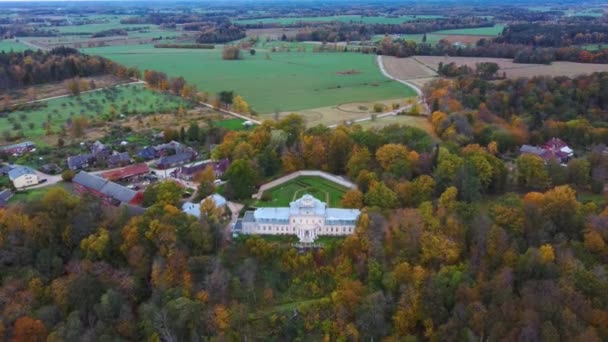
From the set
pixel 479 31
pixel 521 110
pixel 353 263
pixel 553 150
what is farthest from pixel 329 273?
pixel 479 31

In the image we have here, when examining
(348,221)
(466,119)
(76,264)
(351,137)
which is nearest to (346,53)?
(466,119)

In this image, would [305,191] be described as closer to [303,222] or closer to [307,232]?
[303,222]

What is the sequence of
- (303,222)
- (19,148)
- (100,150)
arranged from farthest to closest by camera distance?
(19,148) → (100,150) → (303,222)

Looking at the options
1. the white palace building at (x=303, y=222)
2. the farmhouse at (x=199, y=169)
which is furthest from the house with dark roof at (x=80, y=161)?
the white palace building at (x=303, y=222)

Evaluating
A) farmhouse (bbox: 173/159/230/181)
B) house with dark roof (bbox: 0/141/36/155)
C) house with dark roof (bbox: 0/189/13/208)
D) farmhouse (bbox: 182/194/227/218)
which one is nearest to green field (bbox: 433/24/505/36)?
farmhouse (bbox: 173/159/230/181)

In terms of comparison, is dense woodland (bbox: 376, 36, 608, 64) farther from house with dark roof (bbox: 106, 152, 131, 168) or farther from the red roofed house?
the red roofed house

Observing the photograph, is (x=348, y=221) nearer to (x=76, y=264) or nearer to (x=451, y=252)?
(x=451, y=252)
